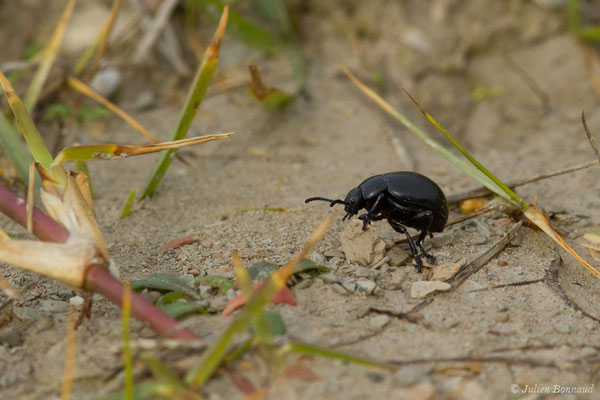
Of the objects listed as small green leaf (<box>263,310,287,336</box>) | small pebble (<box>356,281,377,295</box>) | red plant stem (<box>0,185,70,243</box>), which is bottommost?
small pebble (<box>356,281,377,295</box>)

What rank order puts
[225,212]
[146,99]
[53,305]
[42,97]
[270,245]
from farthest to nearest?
[146,99] < [42,97] < [225,212] < [270,245] < [53,305]

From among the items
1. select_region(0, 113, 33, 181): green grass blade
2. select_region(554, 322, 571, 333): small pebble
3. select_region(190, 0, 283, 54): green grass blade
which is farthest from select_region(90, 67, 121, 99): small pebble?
select_region(554, 322, 571, 333): small pebble

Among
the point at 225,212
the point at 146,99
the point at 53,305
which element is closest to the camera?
the point at 53,305

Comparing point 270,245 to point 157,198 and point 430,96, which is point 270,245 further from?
point 430,96

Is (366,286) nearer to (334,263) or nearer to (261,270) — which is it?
(334,263)

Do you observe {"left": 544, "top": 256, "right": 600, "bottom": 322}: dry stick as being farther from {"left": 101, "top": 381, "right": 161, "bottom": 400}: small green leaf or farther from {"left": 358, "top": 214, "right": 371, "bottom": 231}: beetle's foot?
{"left": 101, "top": 381, "right": 161, "bottom": 400}: small green leaf

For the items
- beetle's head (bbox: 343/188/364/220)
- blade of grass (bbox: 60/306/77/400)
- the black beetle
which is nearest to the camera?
blade of grass (bbox: 60/306/77/400)

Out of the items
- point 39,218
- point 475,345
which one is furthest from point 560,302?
point 39,218
